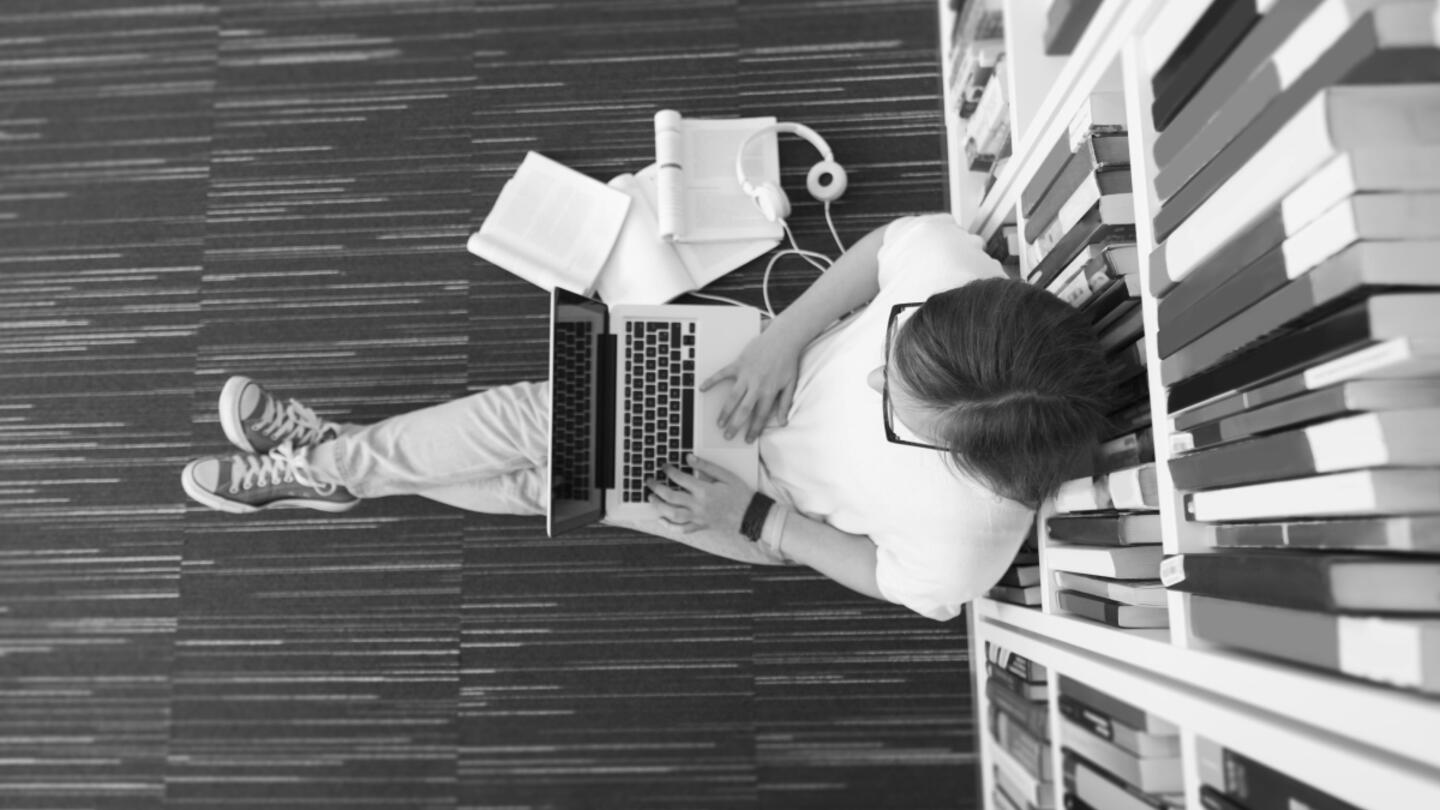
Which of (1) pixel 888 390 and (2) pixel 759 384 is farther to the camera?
(2) pixel 759 384

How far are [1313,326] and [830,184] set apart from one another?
123cm

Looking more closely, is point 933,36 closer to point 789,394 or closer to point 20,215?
point 789,394

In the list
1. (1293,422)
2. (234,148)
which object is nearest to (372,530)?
(234,148)

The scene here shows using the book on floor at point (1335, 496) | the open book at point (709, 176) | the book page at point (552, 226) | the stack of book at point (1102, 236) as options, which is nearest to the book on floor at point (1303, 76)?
the stack of book at point (1102, 236)

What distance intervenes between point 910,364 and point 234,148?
1.71 meters

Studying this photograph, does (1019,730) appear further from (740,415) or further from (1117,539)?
(740,415)

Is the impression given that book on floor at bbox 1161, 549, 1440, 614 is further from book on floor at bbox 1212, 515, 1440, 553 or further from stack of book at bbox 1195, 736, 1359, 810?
stack of book at bbox 1195, 736, 1359, 810

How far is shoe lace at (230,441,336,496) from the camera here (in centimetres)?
154

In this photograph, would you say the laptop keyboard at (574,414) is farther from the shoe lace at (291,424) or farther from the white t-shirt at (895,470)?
the shoe lace at (291,424)

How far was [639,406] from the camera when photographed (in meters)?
1.35

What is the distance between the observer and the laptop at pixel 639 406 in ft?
4.35

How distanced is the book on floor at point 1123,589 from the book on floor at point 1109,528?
44mm

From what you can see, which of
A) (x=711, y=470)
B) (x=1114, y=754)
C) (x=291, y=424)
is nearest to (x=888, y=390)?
(x=711, y=470)

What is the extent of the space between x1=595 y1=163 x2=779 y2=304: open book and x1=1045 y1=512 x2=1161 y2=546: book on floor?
90 centimetres
